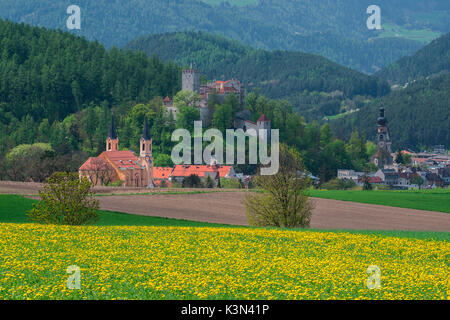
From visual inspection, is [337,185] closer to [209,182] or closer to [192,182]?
[209,182]

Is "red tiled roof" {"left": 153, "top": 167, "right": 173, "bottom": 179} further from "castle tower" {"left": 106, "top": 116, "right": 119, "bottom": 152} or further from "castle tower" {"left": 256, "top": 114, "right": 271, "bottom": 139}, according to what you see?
"castle tower" {"left": 256, "top": 114, "right": 271, "bottom": 139}

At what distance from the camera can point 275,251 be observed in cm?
3634

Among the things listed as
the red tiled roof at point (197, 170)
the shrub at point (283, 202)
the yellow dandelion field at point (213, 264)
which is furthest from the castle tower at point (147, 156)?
the yellow dandelion field at point (213, 264)

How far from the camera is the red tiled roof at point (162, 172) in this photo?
568 ft

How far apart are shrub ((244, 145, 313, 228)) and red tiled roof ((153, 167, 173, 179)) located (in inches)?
4514

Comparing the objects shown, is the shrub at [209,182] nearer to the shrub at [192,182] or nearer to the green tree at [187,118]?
the shrub at [192,182]

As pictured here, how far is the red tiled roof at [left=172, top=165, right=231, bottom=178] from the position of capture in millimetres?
173000

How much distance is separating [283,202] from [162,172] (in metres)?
119

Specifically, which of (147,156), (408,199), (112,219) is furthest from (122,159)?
(112,219)

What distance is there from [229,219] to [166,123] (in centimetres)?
12636

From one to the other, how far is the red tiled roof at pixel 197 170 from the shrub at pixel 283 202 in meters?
112
